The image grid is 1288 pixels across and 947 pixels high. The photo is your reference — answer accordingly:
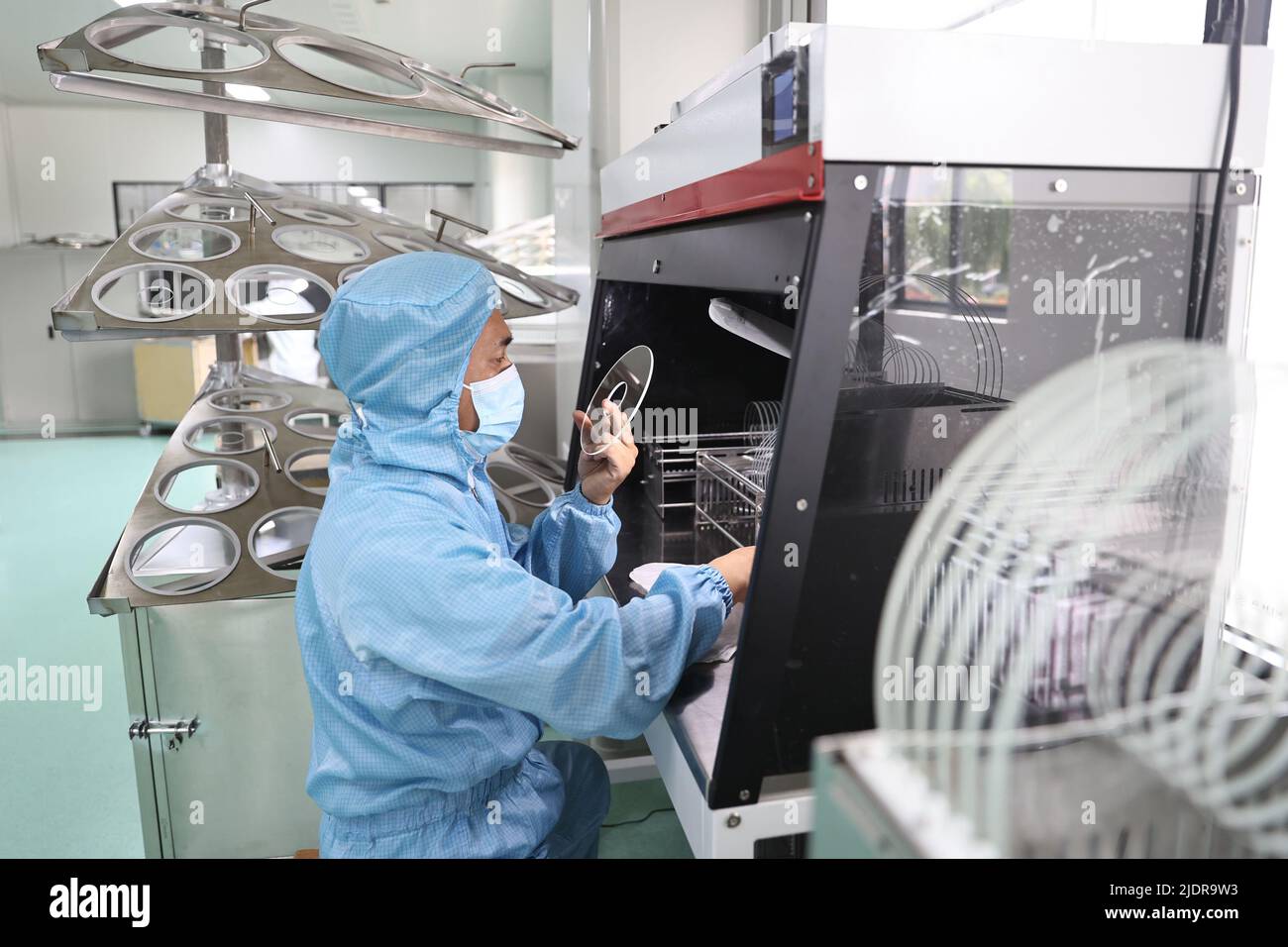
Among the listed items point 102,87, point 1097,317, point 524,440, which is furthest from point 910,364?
point 524,440

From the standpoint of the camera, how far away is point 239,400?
2.17 meters

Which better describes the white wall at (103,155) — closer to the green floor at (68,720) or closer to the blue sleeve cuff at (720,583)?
the green floor at (68,720)

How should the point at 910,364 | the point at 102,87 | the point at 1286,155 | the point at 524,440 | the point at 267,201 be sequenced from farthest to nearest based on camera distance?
the point at 524,440
the point at 267,201
the point at 102,87
the point at 910,364
the point at 1286,155

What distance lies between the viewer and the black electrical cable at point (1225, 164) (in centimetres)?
96

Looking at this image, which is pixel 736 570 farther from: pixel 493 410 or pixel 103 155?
pixel 103 155

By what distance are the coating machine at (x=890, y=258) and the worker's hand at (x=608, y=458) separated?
0.35 metres

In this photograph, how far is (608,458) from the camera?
1567 millimetres

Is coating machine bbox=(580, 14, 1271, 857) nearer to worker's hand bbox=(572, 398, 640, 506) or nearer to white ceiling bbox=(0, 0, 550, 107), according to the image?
worker's hand bbox=(572, 398, 640, 506)

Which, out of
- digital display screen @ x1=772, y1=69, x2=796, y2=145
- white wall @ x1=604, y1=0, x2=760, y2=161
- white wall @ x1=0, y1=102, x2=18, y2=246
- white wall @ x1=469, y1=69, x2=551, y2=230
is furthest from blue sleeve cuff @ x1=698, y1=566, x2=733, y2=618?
white wall @ x1=0, y1=102, x2=18, y2=246

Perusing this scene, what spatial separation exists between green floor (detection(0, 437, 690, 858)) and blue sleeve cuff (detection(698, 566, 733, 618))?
3.83ft

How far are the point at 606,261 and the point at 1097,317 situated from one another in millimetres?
1016
